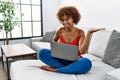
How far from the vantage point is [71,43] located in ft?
Answer: 5.94

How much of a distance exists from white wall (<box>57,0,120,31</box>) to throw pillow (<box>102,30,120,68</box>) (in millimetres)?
524

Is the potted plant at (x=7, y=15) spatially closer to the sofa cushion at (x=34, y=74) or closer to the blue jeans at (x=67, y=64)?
the sofa cushion at (x=34, y=74)

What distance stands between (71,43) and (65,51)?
308mm

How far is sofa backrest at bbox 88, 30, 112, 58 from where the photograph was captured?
83.9 inches

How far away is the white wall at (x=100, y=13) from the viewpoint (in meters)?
2.38

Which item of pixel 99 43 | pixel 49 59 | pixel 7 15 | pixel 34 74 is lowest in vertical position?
pixel 34 74

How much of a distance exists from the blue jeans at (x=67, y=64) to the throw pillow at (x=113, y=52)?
400 millimetres

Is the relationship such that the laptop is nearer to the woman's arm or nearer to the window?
the woman's arm

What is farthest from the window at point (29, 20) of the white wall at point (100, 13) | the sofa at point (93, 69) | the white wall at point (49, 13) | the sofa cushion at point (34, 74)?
the sofa cushion at point (34, 74)

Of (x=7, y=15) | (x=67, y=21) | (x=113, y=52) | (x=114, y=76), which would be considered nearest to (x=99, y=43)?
(x=113, y=52)

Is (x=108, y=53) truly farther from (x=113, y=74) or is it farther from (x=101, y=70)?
(x=113, y=74)

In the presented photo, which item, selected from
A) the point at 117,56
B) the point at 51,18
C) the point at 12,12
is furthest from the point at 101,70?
the point at 51,18

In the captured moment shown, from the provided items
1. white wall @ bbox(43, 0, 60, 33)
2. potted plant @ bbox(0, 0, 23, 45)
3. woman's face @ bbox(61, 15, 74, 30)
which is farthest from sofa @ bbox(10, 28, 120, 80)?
white wall @ bbox(43, 0, 60, 33)

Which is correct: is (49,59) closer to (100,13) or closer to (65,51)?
(65,51)
